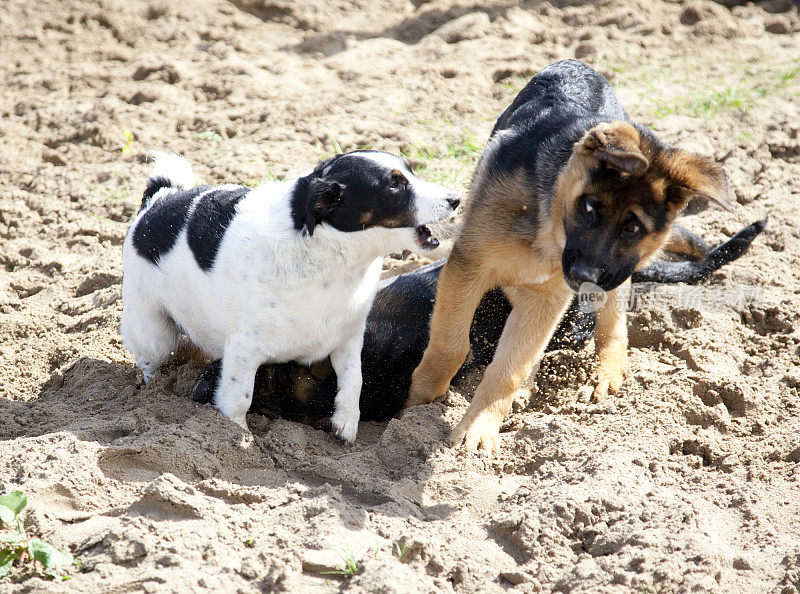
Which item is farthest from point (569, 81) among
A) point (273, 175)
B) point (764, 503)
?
point (764, 503)

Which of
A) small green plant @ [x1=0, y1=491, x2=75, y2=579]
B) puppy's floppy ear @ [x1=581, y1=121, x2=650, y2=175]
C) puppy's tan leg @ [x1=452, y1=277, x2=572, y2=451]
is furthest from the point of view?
puppy's tan leg @ [x1=452, y1=277, x2=572, y2=451]

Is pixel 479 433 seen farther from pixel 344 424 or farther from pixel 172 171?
pixel 172 171

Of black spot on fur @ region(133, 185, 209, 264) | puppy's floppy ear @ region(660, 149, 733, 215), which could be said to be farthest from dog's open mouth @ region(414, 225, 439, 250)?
black spot on fur @ region(133, 185, 209, 264)

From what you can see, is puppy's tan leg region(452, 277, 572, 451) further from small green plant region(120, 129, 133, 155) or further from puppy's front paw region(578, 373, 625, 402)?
small green plant region(120, 129, 133, 155)

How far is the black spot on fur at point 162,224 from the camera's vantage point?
15.4 feet

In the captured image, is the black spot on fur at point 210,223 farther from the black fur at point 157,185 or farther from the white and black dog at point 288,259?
the black fur at point 157,185

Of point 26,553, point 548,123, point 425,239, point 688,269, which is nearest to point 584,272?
point 425,239

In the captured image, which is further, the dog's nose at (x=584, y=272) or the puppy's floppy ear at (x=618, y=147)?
the dog's nose at (x=584, y=272)

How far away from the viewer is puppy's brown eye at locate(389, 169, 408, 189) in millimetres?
4188

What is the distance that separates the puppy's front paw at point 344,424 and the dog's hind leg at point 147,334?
119 centimetres

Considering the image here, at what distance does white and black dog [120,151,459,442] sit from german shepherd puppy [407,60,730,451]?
0.45m

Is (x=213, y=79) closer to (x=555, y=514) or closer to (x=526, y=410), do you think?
(x=526, y=410)

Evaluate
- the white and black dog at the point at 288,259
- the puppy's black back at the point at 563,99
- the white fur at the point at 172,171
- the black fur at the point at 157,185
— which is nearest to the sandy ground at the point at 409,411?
the white and black dog at the point at 288,259

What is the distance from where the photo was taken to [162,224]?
475 centimetres
